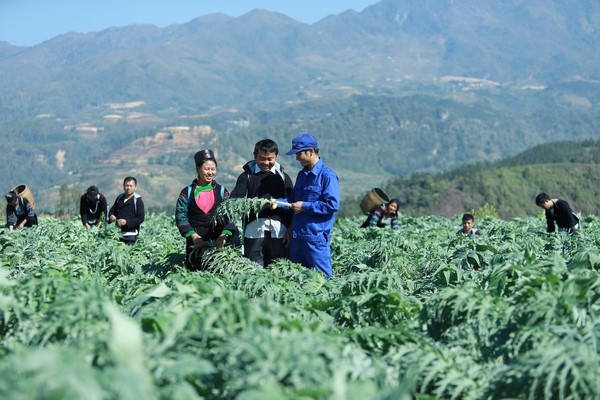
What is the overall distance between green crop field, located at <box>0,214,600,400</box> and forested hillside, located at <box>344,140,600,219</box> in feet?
429

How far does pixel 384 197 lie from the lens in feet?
55.1

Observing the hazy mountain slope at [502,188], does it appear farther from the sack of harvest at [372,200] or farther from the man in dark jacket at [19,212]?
the man in dark jacket at [19,212]

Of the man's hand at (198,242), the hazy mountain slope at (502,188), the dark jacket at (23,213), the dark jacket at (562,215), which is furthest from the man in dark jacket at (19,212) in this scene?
the hazy mountain slope at (502,188)

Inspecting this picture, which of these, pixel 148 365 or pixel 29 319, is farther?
pixel 29 319

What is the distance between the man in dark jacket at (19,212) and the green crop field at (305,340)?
9.12 metres

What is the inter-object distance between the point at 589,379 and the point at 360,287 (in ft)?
9.34

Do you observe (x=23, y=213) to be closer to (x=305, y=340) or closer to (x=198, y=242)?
(x=198, y=242)

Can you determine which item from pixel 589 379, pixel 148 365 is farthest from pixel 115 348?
pixel 589 379

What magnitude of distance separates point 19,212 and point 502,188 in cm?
14383

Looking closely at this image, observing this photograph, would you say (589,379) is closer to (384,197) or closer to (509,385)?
(509,385)

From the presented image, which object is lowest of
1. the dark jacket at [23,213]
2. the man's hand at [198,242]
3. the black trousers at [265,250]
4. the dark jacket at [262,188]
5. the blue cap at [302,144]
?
the dark jacket at [23,213]

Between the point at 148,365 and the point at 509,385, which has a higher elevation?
the point at 148,365

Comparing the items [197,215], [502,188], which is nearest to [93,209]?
[197,215]

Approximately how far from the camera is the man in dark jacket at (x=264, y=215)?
8430mm
